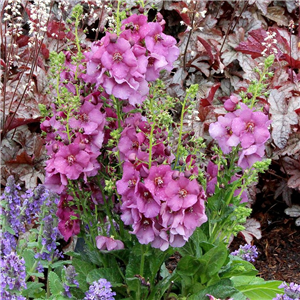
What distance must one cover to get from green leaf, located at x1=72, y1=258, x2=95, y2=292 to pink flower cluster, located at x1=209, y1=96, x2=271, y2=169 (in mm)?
682

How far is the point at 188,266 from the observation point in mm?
1753

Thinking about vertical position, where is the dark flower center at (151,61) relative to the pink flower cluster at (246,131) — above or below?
above

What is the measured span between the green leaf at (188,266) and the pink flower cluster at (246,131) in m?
0.38

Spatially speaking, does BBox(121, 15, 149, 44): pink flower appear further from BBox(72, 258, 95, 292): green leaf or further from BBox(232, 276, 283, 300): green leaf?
BBox(232, 276, 283, 300): green leaf

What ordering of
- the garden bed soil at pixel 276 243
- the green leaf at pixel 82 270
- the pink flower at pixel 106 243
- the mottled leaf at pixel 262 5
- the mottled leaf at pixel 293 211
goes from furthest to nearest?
the mottled leaf at pixel 262 5 < the mottled leaf at pixel 293 211 < the garden bed soil at pixel 276 243 < the green leaf at pixel 82 270 < the pink flower at pixel 106 243

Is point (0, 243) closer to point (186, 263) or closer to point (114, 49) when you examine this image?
point (186, 263)

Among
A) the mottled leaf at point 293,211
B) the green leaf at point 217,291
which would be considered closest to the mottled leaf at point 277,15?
the mottled leaf at point 293,211

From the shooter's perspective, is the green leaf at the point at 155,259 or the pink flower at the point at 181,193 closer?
the pink flower at the point at 181,193

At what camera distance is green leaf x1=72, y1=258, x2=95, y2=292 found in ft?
5.92

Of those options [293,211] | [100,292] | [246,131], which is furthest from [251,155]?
[293,211]

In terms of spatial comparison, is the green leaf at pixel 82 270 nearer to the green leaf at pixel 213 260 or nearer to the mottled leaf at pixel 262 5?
the green leaf at pixel 213 260

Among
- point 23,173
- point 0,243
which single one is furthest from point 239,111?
point 23,173

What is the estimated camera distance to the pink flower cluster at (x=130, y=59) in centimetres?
147

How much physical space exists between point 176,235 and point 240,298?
435 mm
